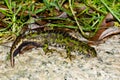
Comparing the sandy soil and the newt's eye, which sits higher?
the newt's eye

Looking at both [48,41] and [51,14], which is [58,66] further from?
[51,14]

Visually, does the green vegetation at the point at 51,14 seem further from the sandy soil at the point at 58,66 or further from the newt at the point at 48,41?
the sandy soil at the point at 58,66

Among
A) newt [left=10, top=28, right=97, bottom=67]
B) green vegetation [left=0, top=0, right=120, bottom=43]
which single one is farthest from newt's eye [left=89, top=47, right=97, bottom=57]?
green vegetation [left=0, top=0, right=120, bottom=43]

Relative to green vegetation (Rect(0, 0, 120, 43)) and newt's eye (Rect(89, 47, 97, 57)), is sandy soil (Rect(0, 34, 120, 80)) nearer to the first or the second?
newt's eye (Rect(89, 47, 97, 57))

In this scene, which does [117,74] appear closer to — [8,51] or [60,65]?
[60,65]

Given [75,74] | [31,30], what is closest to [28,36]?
[31,30]

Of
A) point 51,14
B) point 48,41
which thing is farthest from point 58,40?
point 51,14
